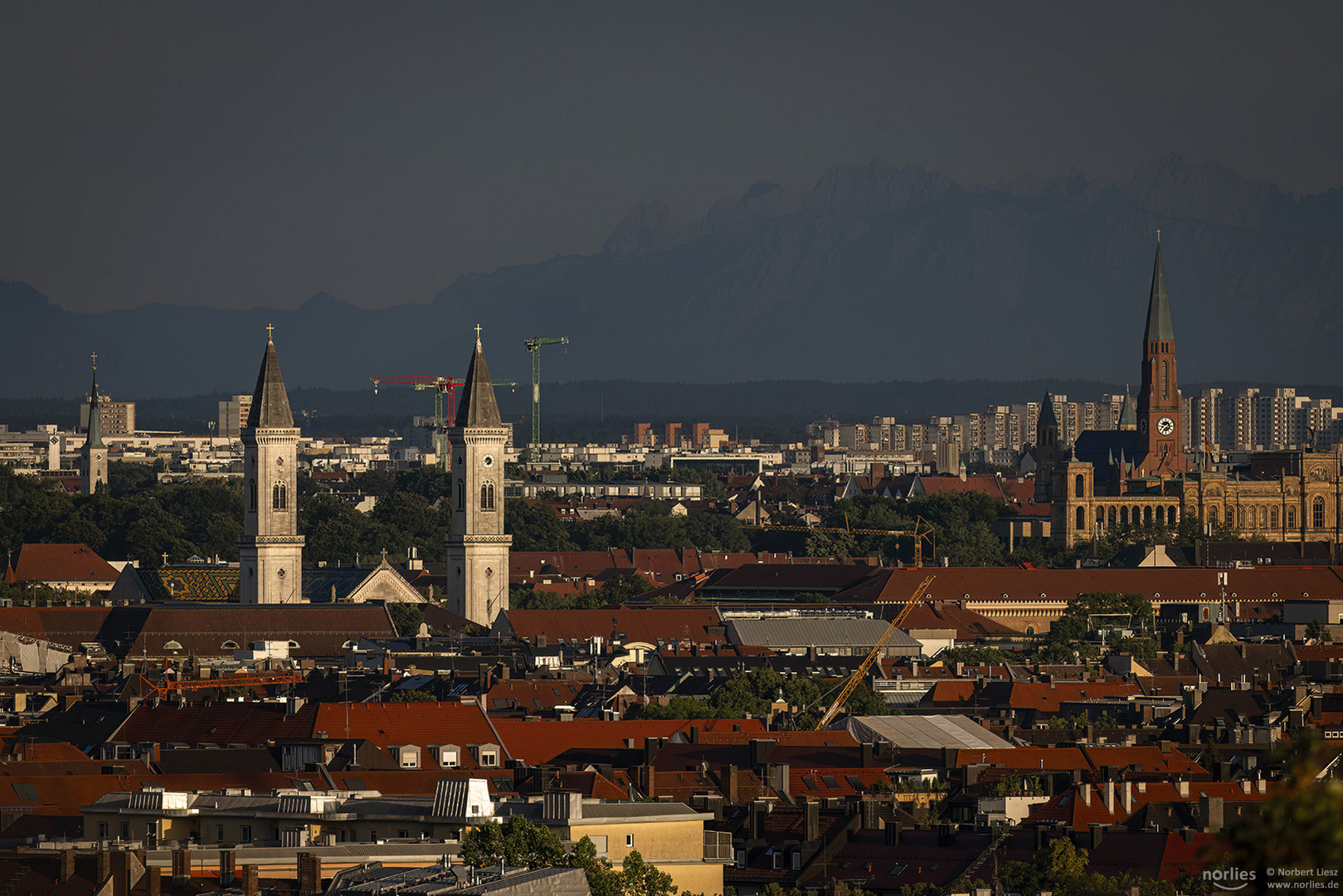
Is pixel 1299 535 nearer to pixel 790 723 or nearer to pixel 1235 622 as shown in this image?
pixel 1235 622

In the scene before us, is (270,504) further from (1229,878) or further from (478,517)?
(1229,878)

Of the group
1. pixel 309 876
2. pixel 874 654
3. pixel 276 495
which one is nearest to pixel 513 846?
pixel 309 876

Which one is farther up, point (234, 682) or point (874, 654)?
point (234, 682)

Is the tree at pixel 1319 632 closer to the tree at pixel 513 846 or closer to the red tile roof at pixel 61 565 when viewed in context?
the red tile roof at pixel 61 565

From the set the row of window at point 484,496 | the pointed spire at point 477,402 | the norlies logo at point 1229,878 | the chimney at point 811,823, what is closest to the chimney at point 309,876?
the chimney at point 811,823

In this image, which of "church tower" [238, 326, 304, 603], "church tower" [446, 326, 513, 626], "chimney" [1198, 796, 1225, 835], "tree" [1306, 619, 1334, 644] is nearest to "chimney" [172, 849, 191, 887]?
"chimney" [1198, 796, 1225, 835]

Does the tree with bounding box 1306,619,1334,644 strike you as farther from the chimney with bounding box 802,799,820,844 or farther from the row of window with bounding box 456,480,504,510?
the chimney with bounding box 802,799,820,844
